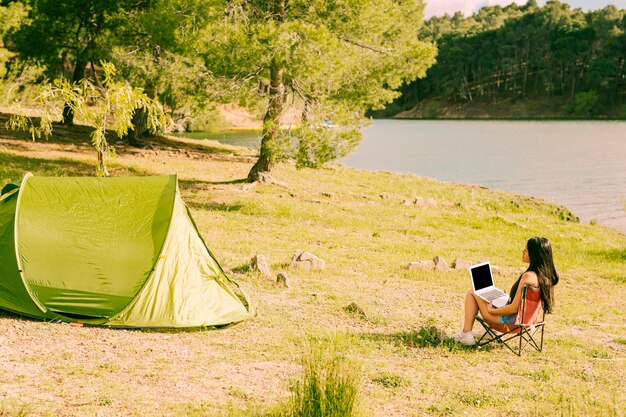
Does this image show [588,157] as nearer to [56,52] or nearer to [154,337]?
[56,52]

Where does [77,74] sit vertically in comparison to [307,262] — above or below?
above

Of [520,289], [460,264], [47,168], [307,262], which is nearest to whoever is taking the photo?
[520,289]

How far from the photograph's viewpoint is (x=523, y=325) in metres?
8.46

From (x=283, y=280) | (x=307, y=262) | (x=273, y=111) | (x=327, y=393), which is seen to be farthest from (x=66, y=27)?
(x=327, y=393)

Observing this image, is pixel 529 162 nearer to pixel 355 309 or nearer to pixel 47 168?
pixel 47 168

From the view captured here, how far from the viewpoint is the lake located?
30.3m

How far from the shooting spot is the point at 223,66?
18.6m

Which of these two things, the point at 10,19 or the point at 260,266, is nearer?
the point at 260,266

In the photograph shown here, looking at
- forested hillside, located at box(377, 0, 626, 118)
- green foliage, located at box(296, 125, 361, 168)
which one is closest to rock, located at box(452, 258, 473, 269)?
green foliage, located at box(296, 125, 361, 168)

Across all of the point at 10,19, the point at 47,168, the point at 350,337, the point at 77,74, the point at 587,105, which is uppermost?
the point at 587,105

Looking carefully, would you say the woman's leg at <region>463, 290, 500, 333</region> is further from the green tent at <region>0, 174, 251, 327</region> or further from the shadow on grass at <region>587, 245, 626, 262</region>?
the shadow on grass at <region>587, 245, 626, 262</region>

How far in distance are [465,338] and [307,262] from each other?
4619 millimetres

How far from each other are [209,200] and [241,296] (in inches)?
389

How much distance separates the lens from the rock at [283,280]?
37.6 feet
